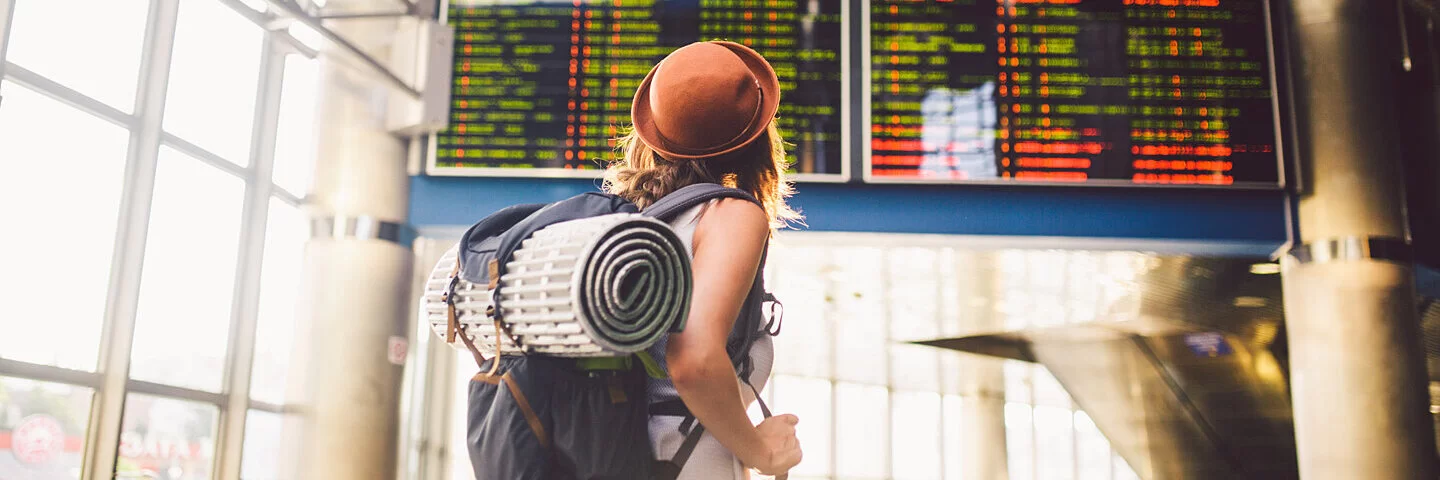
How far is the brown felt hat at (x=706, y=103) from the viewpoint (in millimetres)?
1345

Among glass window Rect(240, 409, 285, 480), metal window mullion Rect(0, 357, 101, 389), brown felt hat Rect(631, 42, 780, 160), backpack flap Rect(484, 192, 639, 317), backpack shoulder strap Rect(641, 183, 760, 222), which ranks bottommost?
glass window Rect(240, 409, 285, 480)

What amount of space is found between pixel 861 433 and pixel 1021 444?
315 centimetres

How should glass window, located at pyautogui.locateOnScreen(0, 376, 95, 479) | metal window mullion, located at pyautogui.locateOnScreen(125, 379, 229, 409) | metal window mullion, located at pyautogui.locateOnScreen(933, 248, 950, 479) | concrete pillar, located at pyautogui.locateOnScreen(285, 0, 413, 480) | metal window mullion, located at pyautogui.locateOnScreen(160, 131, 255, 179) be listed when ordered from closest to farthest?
glass window, located at pyautogui.locateOnScreen(0, 376, 95, 479) < metal window mullion, located at pyautogui.locateOnScreen(125, 379, 229, 409) < metal window mullion, located at pyautogui.locateOnScreen(160, 131, 255, 179) < concrete pillar, located at pyautogui.locateOnScreen(285, 0, 413, 480) < metal window mullion, located at pyautogui.locateOnScreen(933, 248, 950, 479)

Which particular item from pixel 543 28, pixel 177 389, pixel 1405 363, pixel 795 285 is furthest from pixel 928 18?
pixel 177 389

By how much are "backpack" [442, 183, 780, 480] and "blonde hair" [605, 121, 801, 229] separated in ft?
0.35

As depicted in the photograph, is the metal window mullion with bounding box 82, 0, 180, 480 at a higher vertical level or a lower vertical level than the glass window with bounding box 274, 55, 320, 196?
lower

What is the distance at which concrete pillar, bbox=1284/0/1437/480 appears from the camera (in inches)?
179

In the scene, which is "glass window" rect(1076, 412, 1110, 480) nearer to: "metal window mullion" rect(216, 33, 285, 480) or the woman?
"metal window mullion" rect(216, 33, 285, 480)

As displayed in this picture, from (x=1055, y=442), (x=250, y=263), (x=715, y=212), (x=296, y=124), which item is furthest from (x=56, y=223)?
(x=1055, y=442)

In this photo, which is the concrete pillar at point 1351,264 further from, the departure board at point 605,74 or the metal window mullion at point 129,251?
the metal window mullion at point 129,251

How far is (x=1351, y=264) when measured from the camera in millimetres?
4684

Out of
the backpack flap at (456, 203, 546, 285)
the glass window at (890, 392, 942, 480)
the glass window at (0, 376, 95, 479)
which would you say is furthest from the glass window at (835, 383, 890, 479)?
the backpack flap at (456, 203, 546, 285)

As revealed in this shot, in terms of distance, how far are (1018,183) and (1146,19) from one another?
3.09 ft

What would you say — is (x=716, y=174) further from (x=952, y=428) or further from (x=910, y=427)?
(x=952, y=428)
